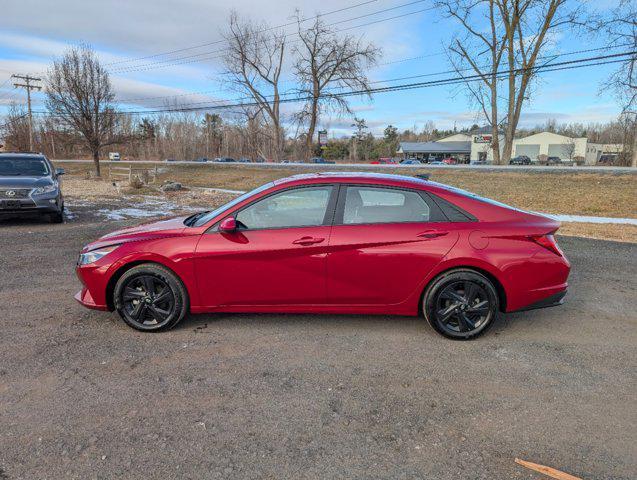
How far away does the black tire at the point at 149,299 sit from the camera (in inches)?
153

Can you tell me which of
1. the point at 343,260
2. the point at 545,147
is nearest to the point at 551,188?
the point at 343,260

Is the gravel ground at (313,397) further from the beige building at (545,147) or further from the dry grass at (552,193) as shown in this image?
the beige building at (545,147)

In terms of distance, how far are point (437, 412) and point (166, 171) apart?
120ft

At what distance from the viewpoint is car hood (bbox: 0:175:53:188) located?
902 centimetres

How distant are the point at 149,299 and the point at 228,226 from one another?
1.02m

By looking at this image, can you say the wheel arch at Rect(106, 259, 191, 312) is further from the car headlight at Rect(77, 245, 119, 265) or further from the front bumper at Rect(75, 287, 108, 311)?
the car headlight at Rect(77, 245, 119, 265)

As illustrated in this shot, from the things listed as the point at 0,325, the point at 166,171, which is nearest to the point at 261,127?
the point at 166,171

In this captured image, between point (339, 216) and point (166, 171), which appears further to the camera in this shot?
point (166, 171)

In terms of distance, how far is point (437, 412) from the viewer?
2.79m

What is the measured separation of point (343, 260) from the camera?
12.4 feet

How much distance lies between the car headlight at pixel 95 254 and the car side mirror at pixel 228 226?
1028 millimetres

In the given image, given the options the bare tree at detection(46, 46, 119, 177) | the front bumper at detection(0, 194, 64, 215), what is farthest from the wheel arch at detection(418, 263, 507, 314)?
the bare tree at detection(46, 46, 119, 177)

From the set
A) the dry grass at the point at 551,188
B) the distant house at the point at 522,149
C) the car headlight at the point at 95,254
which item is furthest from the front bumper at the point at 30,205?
the distant house at the point at 522,149

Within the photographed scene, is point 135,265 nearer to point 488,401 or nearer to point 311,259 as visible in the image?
point 311,259
